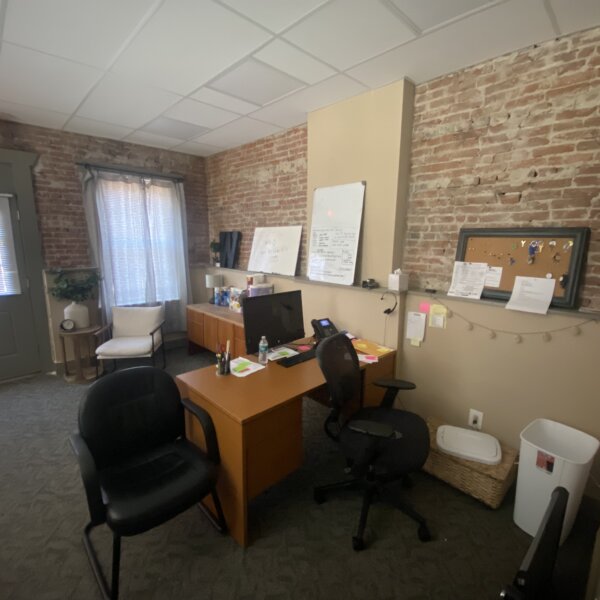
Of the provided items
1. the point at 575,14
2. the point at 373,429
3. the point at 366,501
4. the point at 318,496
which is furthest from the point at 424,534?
the point at 575,14

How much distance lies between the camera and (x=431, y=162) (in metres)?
2.52

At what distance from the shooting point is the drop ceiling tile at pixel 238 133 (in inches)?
138

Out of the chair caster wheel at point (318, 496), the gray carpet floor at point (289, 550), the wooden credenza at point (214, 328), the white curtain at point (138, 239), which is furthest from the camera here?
the white curtain at point (138, 239)

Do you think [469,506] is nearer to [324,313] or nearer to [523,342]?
[523,342]

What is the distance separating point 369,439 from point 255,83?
8.95ft

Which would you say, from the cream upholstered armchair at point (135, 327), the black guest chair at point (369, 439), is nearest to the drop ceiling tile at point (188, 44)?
the black guest chair at point (369, 439)

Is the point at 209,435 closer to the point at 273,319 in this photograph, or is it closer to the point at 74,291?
the point at 273,319

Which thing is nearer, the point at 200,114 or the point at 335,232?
the point at 335,232

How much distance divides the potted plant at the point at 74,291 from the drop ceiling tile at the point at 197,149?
2.10 metres

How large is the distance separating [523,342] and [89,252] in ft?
15.3

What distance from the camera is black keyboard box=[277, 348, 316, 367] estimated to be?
7.63 ft

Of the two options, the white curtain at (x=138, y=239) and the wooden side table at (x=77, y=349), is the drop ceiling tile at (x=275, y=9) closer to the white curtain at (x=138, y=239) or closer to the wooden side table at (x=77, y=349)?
the white curtain at (x=138, y=239)

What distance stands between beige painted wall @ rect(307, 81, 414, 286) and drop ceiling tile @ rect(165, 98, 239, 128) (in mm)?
941

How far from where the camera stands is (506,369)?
87.8 inches
